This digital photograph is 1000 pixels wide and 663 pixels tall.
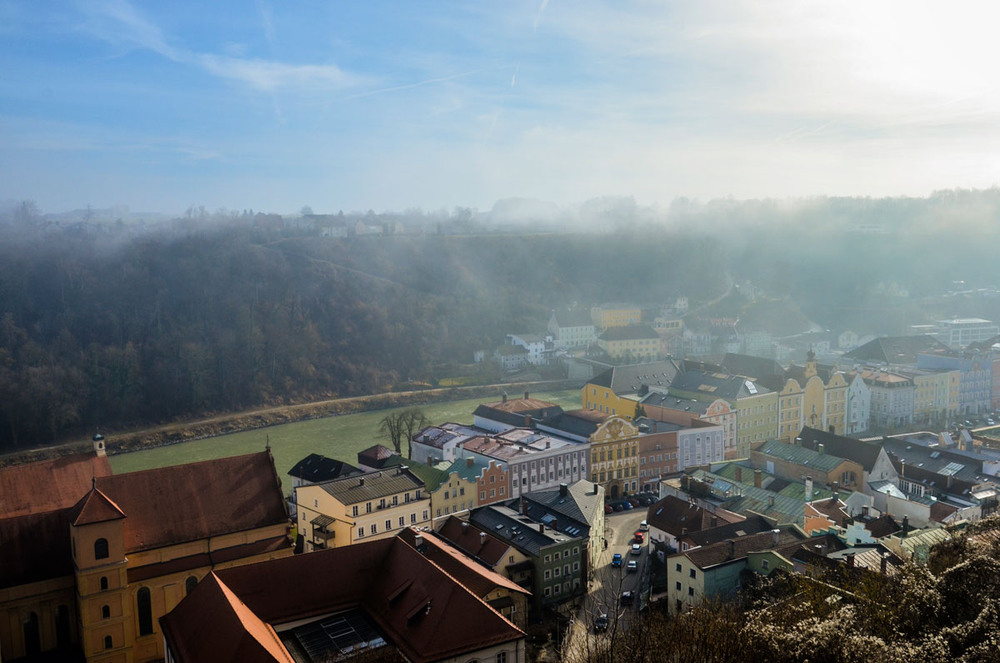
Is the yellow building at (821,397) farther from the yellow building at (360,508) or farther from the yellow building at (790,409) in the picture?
the yellow building at (360,508)

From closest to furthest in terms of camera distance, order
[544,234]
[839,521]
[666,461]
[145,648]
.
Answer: [145,648] → [839,521] → [666,461] → [544,234]

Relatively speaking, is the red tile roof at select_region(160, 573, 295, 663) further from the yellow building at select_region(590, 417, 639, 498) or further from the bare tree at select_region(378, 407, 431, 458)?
the bare tree at select_region(378, 407, 431, 458)

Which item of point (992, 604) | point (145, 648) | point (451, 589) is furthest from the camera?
point (145, 648)

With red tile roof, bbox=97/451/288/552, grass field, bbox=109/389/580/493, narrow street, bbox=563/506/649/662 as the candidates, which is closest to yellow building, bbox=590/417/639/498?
narrow street, bbox=563/506/649/662

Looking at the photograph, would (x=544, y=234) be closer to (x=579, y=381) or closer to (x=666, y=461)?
(x=579, y=381)

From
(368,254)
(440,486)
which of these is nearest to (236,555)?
(440,486)

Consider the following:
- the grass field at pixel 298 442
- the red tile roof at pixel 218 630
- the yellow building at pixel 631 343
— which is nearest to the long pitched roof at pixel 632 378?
the grass field at pixel 298 442

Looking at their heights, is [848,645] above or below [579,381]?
above
